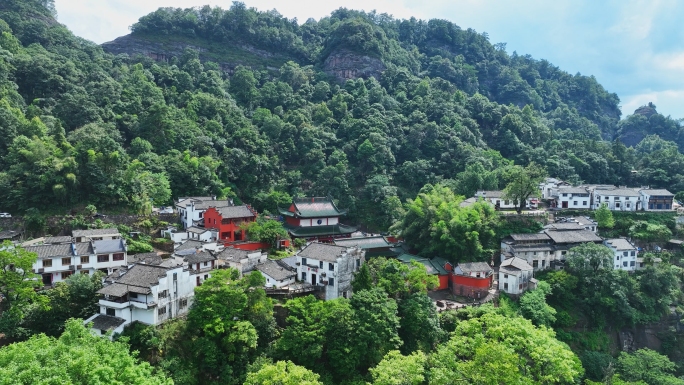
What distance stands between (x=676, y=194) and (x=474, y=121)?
86.6 ft

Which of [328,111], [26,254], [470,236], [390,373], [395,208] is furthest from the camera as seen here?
[328,111]

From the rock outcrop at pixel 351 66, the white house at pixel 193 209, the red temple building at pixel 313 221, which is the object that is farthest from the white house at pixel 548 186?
the rock outcrop at pixel 351 66

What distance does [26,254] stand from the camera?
24.7 m

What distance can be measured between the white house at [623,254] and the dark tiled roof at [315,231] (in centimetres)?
2230

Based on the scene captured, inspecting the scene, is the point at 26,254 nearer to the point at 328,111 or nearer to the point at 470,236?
the point at 470,236

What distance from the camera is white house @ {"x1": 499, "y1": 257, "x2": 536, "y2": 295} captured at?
116ft

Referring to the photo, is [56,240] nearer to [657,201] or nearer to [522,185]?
[522,185]

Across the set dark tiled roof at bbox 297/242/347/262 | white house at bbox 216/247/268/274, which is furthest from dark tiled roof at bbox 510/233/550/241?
white house at bbox 216/247/268/274

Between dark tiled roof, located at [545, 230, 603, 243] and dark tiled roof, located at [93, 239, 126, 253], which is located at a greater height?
dark tiled roof, located at [93, 239, 126, 253]

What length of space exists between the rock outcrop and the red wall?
170 ft

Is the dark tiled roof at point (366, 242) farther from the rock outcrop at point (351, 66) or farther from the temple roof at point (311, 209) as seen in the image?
the rock outcrop at point (351, 66)

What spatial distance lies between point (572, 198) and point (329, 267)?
3209cm

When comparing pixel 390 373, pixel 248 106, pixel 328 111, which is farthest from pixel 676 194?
pixel 248 106

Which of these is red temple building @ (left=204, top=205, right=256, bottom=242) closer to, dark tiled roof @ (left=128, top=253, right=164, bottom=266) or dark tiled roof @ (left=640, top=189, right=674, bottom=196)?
dark tiled roof @ (left=128, top=253, right=164, bottom=266)
